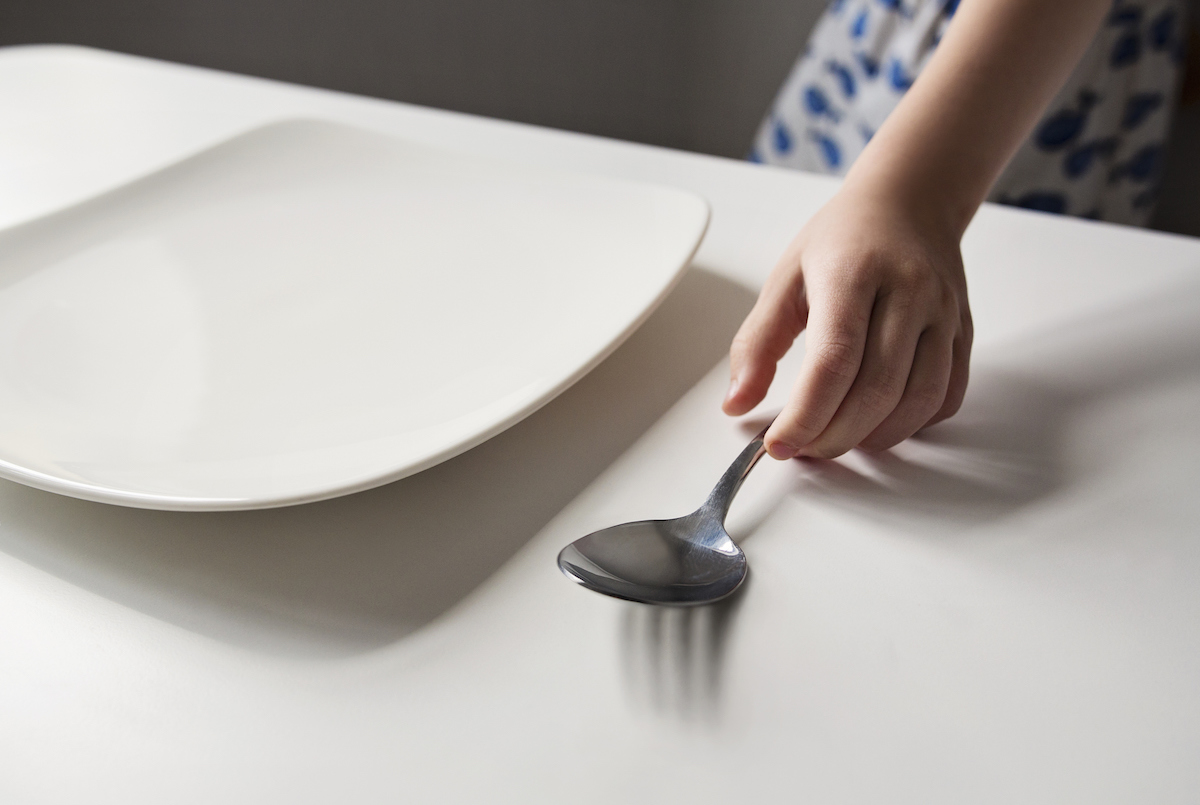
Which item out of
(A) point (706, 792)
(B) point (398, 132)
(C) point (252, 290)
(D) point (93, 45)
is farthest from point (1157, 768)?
(D) point (93, 45)

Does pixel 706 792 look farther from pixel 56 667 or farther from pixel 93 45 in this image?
pixel 93 45

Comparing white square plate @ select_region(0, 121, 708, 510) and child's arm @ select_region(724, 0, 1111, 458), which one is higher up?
child's arm @ select_region(724, 0, 1111, 458)

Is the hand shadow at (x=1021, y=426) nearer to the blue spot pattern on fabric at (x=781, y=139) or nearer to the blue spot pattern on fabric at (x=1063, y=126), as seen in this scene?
the blue spot pattern on fabric at (x=1063, y=126)

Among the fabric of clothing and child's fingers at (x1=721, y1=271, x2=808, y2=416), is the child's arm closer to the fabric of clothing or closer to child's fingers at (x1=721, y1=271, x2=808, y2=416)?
child's fingers at (x1=721, y1=271, x2=808, y2=416)

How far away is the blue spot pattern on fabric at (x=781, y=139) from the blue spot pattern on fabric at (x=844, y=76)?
0.25 feet

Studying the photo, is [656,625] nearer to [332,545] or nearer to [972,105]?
[332,545]

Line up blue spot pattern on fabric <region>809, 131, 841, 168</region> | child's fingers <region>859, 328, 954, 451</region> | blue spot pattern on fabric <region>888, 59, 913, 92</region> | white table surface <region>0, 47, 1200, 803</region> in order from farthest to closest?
blue spot pattern on fabric <region>809, 131, 841, 168</region> < blue spot pattern on fabric <region>888, 59, 913, 92</region> < child's fingers <region>859, 328, 954, 451</region> < white table surface <region>0, 47, 1200, 803</region>

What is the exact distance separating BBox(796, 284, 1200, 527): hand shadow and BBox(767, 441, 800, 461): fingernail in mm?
16

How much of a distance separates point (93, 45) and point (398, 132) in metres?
1.37

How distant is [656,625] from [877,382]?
4.9 inches

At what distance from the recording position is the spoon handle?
29cm

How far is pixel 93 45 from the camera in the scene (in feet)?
5.41

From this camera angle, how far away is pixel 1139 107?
877 millimetres

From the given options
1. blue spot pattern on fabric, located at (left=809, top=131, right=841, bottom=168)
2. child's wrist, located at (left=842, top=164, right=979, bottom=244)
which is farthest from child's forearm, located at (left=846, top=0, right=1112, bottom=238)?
blue spot pattern on fabric, located at (left=809, top=131, right=841, bottom=168)
